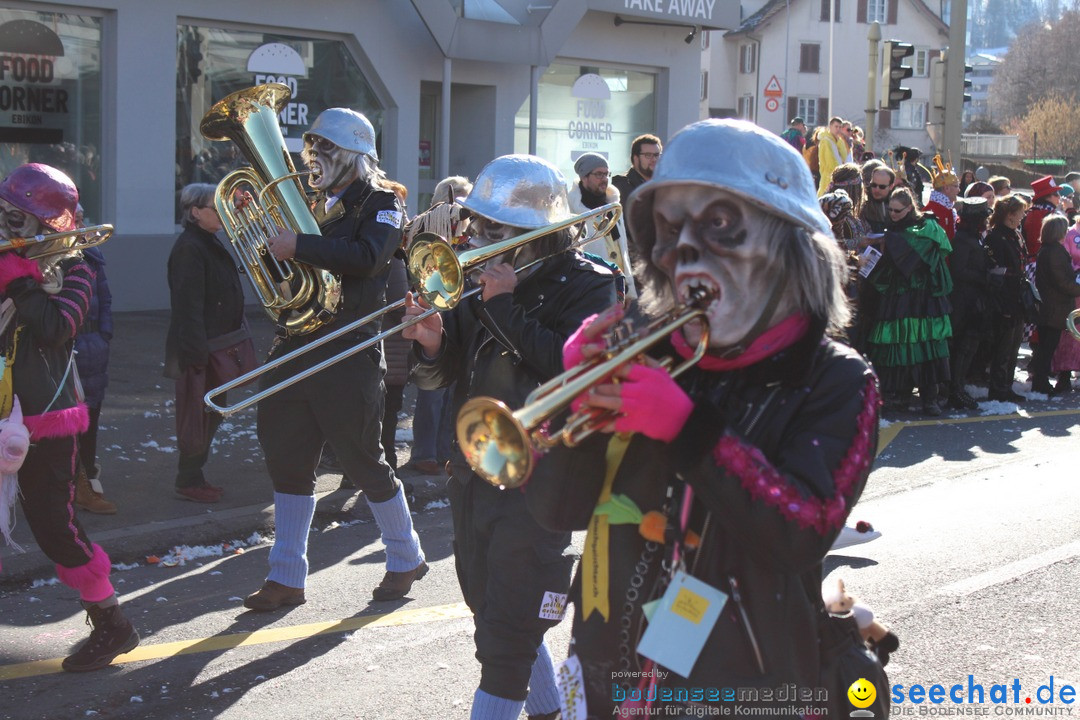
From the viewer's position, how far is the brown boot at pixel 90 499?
6.80m

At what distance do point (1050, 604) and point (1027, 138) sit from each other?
182 feet

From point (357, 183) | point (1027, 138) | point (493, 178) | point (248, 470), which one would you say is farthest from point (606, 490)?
point (1027, 138)

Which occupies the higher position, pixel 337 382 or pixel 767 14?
pixel 767 14

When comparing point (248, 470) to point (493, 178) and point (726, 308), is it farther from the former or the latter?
point (726, 308)

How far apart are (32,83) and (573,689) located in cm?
1120

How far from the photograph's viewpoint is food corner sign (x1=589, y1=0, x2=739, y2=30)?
15828mm

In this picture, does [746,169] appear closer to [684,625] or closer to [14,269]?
[684,625]

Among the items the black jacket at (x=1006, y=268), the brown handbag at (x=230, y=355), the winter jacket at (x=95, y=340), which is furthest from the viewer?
the black jacket at (x=1006, y=268)

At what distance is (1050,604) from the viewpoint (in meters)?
5.69

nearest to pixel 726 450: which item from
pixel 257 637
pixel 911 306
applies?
pixel 257 637

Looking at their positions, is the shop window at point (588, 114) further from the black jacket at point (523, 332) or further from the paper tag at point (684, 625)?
the paper tag at point (684, 625)

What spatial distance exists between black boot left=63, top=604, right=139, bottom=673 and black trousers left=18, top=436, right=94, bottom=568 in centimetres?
24

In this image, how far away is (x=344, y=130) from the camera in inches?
213

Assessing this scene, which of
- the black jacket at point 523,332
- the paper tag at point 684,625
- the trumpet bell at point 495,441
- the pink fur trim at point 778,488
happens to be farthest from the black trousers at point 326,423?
the pink fur trim at point 778,488
